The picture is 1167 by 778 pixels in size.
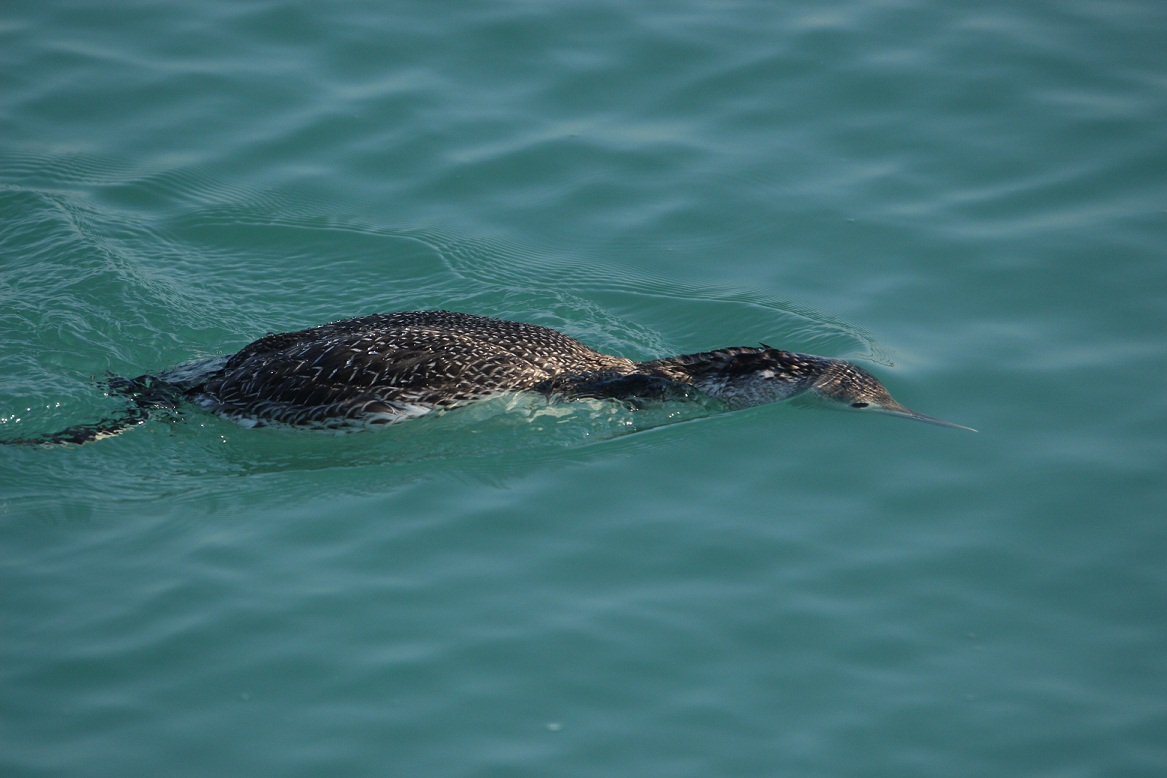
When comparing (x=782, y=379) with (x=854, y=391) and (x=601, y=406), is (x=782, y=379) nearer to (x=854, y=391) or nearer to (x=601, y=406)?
(x=854, y=391)

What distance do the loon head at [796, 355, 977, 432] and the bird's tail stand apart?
498 centimetres

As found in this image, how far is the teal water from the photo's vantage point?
667cm

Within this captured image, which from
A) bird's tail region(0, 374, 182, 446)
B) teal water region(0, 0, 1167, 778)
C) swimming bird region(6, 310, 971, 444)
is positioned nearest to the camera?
teal water region(0, 0, 1167, 778)

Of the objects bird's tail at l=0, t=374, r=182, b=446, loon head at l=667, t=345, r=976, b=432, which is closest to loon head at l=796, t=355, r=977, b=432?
loon head at l=667, t=345, r=976, b=432

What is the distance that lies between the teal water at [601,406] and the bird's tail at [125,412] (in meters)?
0.15

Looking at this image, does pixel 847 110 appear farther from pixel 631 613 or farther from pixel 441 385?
pixel 631 613

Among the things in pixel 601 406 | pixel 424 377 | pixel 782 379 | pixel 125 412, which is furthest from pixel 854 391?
pixel 125 412

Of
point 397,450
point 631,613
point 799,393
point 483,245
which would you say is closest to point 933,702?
point 631,613

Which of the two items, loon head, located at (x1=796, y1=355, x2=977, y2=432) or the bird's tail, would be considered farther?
loon head, located at (x1=796, y1=355, x2=977, y2=432)

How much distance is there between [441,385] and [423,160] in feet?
14.3

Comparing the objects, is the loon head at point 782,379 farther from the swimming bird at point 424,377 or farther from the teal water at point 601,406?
the teal water at point 601,406

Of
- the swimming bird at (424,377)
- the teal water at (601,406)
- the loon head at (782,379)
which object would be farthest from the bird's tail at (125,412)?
the loon head at (782,379)

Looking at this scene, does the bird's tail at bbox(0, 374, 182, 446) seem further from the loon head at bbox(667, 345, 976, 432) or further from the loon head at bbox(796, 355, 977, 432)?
the loon head at bbox(796, 355, 977, 432)

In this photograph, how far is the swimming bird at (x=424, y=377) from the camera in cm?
923
